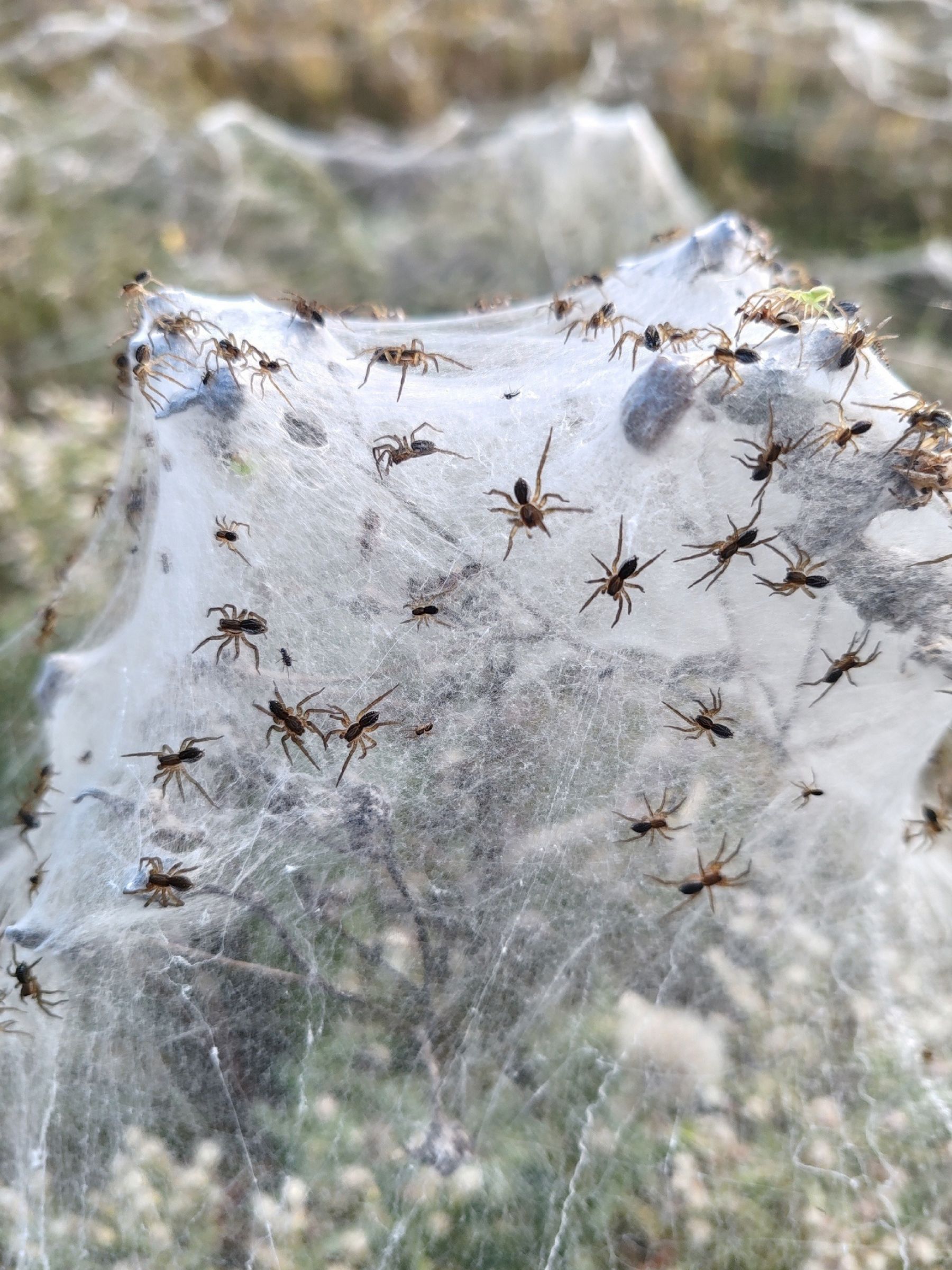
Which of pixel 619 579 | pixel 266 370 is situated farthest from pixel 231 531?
pixel 619 579

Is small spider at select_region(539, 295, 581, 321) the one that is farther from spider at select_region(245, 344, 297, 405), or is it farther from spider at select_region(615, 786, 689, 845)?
spider at select_region(615, 786, 689, 845)

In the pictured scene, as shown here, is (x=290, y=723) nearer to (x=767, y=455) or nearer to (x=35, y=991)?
(x=35, y=991)

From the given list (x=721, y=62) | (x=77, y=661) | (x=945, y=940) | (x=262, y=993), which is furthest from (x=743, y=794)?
(x=721, y=62)

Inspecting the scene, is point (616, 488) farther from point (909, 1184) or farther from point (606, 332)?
point (909, 1184)

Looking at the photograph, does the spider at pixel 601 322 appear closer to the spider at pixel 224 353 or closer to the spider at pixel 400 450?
the spider at pixel 400 450

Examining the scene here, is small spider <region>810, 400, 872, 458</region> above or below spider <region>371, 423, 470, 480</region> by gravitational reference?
below

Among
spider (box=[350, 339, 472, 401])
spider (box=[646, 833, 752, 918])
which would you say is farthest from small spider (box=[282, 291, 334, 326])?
spider (box=[646, 833, 752, 918])
